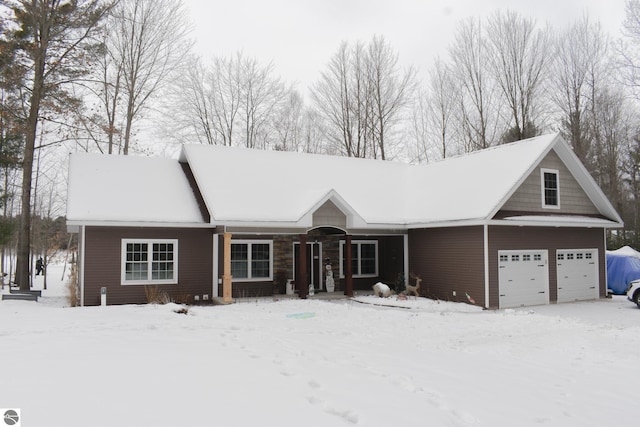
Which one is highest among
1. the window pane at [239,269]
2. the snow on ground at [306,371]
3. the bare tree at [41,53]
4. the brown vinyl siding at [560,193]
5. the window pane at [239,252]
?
the bare tree at [41,53]

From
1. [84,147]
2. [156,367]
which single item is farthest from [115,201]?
[84,147]

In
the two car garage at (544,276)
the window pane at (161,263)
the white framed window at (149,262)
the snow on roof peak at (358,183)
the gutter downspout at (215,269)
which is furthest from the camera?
the gutter downspout at (215,269)

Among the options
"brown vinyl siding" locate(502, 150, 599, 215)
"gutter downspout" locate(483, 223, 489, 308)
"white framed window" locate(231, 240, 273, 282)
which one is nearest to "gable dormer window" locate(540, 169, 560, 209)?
"brown vinyl siding" locate(502, 150, 599, 215)

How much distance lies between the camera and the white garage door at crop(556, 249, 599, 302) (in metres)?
17.2

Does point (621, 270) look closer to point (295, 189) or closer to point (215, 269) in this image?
point (295, 189)

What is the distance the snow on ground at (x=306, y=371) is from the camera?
14.9 ft

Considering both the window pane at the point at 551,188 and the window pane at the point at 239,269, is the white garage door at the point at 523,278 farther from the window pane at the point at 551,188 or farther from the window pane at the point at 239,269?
the window pane at the point at 239,269

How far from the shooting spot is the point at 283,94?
3484cm

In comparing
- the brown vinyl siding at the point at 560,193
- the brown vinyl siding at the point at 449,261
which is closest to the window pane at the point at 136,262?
Answer: the brown vinyl siding at the point at 449,261

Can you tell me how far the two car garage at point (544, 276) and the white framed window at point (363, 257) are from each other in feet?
19.2

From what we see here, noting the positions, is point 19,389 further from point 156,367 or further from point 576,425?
point 576,425

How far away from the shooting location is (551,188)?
17.2 m

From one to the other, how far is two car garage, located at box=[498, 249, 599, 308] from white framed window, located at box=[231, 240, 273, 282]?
813cm

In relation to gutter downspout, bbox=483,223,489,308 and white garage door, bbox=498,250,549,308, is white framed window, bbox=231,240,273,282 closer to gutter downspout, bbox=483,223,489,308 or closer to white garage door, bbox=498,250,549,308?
gutter downspout, bbox=483,223,489,308
